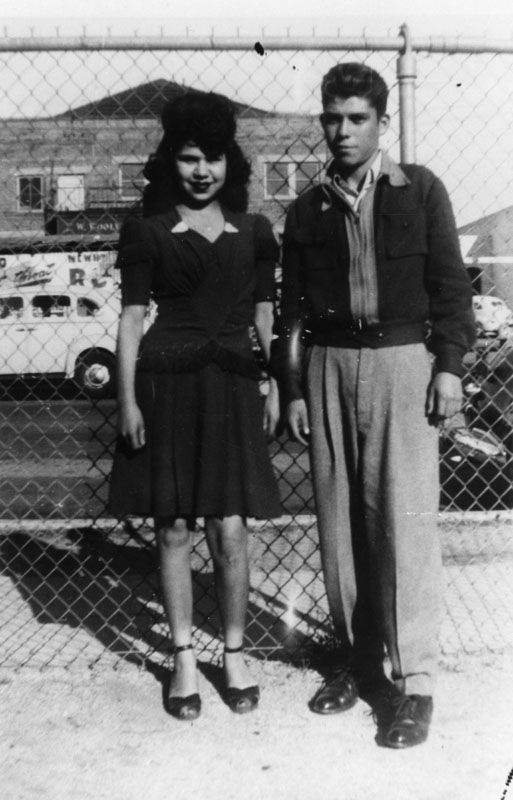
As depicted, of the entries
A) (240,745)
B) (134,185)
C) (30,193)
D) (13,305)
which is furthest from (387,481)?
(13,305)

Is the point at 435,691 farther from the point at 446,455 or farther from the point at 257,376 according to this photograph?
the point at 446,455

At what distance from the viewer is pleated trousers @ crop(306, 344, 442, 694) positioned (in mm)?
2832

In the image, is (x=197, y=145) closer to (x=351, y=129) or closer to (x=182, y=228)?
(x=182, y=228)

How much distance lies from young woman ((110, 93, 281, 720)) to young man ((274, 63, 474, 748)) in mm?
183

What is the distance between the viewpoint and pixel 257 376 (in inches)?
120

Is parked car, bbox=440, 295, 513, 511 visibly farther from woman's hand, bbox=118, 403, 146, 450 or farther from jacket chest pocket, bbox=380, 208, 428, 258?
woman's hand, bbox=118, 403, 146, 450

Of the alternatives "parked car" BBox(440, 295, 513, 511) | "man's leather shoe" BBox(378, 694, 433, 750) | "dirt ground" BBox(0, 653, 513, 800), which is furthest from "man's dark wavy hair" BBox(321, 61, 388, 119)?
"parked car" BBox(440, 295, 513, 511)

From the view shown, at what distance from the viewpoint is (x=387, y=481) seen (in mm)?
2844

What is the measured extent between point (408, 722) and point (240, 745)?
21.3 inches

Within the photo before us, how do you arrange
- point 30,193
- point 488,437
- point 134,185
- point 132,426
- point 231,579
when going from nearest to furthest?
point 132,426 < point 231,579 < point 134,185 < point 488,437 < point 30,193

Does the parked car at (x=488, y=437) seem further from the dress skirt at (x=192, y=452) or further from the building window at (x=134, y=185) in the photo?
the dress skirt at (x=192, y=452)

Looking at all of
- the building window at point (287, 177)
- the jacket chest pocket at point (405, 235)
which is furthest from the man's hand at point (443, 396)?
the building window at point (287, 177)

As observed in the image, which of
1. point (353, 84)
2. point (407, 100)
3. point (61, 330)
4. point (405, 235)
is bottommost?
point (405, 235)

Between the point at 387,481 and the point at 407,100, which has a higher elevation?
the point at 407,100
